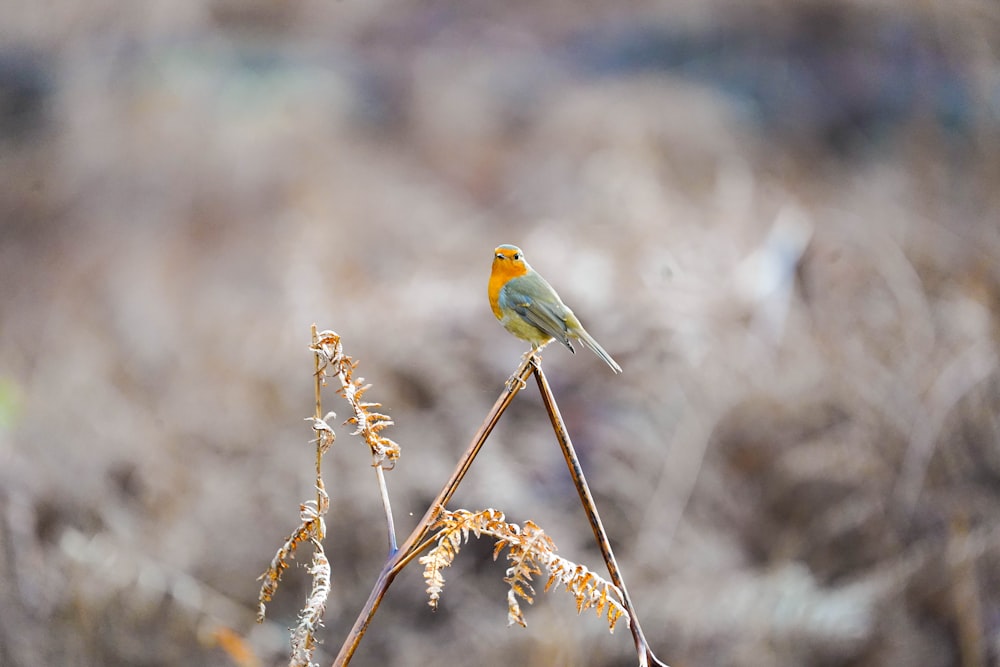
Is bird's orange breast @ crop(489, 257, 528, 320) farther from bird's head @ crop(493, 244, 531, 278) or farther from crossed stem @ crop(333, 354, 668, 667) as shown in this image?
crossed stem @ crop(333, 354, 668, 667)

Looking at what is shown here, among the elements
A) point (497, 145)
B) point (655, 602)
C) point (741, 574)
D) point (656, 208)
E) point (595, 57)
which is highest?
point (595, 57)

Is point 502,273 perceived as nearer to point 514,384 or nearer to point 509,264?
point 509,264

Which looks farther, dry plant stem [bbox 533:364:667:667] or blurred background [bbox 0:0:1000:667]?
blurred background [bbox 0:0:1000:667]

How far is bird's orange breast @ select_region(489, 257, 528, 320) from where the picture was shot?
6.42 feet

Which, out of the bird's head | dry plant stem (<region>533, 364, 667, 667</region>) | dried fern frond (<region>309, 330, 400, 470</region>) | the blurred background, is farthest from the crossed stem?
the blurred background

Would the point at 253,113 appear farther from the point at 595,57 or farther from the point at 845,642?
the point at 845,642

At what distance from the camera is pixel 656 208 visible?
6.43 meters

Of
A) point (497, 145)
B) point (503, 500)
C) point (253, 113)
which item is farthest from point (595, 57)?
point (503, 500)

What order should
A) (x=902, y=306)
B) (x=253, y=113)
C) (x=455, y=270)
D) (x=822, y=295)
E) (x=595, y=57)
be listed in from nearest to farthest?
1. (x=902, y=306)
2. (x=822, y=295)
3. (x=455, y=270)
4. (x=253, y=113)
5. (x=595, y=57)

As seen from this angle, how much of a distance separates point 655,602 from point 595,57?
6.67m

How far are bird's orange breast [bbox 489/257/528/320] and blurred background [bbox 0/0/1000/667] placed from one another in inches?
47.4

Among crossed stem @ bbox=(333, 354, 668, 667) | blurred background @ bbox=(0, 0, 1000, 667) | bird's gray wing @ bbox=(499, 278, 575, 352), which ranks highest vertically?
blurred background @ bbox=(0, 0, 1000, 667)

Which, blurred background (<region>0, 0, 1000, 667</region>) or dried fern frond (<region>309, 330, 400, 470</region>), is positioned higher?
blurred background (<region>0, 0, 1000, 667</region>)

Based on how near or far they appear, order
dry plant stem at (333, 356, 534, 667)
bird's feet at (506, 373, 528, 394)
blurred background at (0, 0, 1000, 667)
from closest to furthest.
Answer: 1. dry plant stem at (333, 356, 534, 667)
2. bird's feet at (506, 373, 528, 394)
3. blurred background at (0, 0, 1000, 667)
